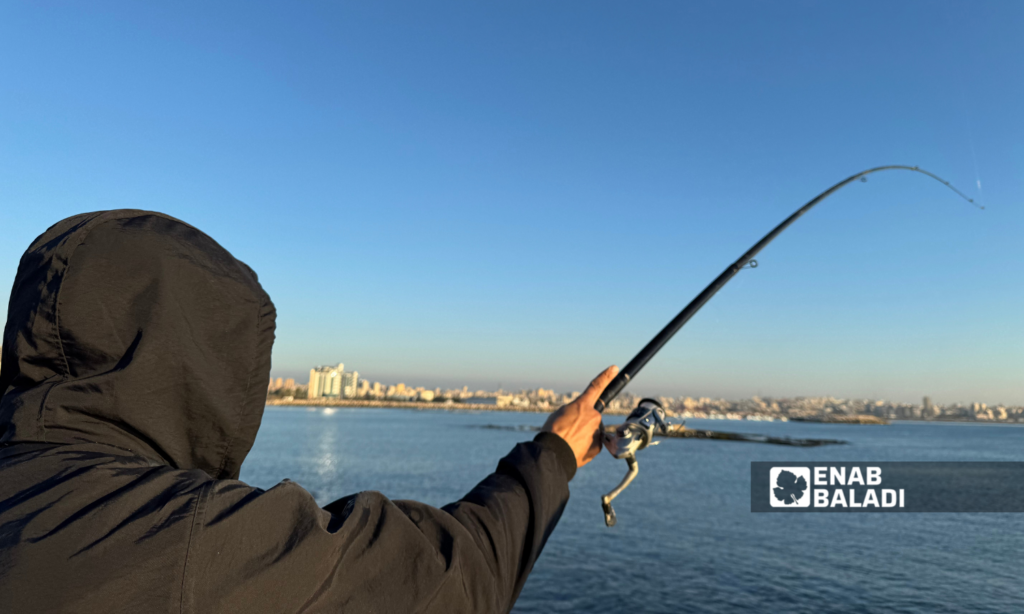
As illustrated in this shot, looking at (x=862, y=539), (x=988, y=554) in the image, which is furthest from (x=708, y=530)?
(x=988, y=554)

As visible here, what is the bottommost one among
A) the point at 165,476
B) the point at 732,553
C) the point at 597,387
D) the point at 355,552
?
the point at 732,553

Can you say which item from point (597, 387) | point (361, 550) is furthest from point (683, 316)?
point (361, 550)

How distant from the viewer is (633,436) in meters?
1.99

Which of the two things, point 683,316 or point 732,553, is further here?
point 732,553

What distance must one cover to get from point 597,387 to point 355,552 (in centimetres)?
101

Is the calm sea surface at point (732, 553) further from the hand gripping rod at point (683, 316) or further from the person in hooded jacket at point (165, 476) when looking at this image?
the person in hooded jacket at point (165, 476)

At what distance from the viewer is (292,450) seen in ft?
179

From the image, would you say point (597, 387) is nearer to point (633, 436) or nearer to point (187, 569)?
point (633, 436)

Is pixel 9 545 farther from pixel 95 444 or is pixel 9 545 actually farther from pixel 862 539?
pixel 862 539

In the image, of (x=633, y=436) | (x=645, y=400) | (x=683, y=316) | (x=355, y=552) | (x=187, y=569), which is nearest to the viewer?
(x=187, y=569)

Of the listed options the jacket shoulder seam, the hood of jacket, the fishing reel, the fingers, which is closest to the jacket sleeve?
the jacket shoulder seam

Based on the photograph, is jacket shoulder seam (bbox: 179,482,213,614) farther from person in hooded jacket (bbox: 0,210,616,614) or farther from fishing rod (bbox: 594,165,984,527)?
fishing rod (bbox: 594,165,984,527)

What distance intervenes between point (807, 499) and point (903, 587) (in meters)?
19.7

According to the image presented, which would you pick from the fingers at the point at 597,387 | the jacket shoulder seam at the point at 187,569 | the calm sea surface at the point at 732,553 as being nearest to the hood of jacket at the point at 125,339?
the jacket shoulder seam at the point at 187,569
